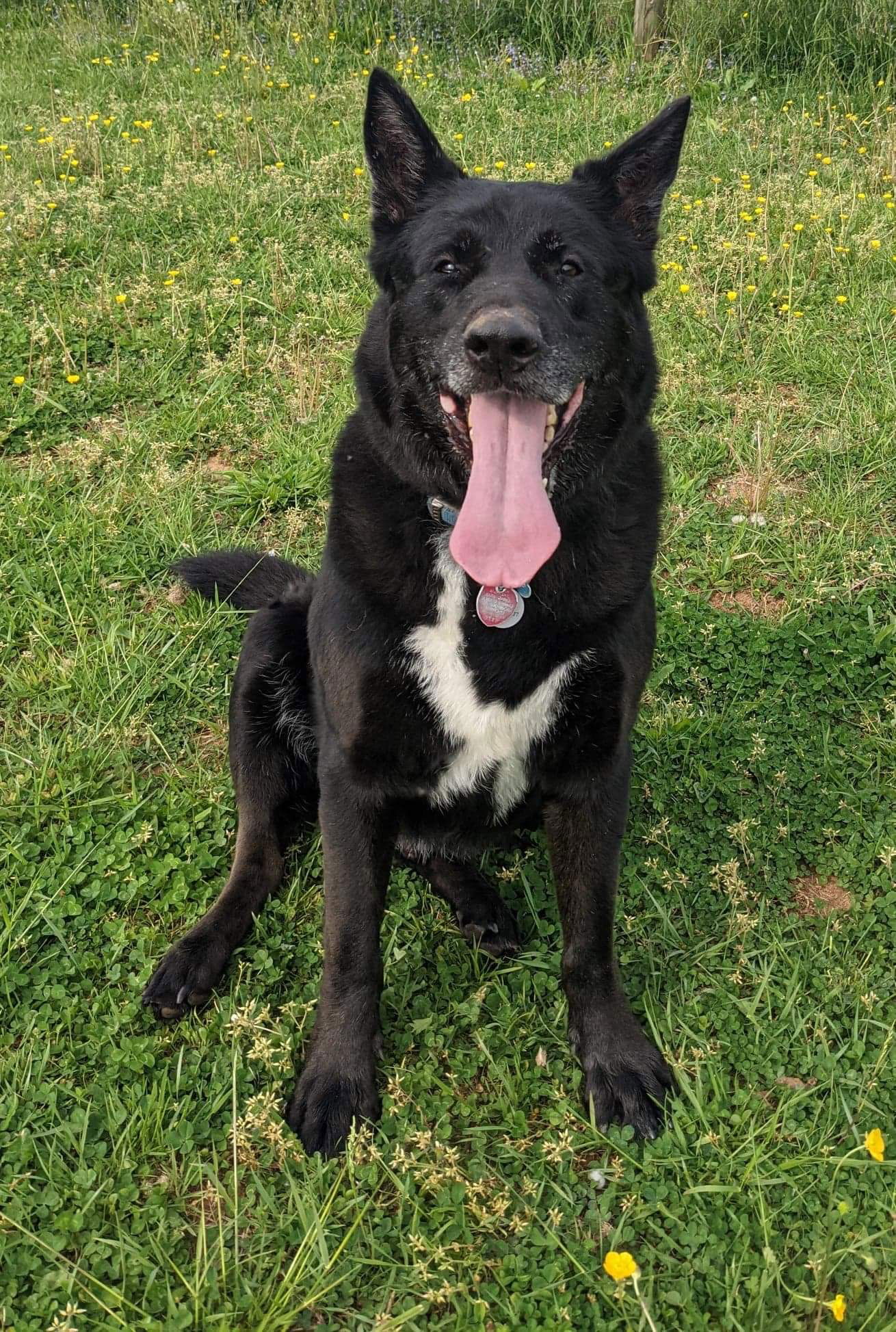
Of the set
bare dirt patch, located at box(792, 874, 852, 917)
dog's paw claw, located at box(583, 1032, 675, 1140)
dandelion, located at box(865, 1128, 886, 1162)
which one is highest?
dandelion, located at box(865, 1128, 886, 1162)

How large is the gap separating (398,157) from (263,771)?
4.82ft

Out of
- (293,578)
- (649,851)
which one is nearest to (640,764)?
(649,851)

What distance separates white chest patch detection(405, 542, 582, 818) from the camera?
2266mm

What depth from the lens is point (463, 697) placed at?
2266mm

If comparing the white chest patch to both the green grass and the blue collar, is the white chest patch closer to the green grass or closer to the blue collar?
the blue collar

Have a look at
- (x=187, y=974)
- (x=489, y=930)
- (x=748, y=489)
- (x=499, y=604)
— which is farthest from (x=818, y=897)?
(x=748, y=489)

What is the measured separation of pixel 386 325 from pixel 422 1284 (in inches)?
73.4

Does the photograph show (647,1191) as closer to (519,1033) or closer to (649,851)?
(519,1033)

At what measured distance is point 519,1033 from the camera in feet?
7.89

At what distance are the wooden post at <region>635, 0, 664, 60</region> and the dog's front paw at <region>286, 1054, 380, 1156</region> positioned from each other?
6.86 m

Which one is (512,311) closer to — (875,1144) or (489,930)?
(489,930)

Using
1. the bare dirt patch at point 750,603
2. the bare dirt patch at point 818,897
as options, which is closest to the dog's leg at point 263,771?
the bare dirt patch at point 818,897

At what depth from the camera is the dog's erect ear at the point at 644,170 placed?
2449 millimetres

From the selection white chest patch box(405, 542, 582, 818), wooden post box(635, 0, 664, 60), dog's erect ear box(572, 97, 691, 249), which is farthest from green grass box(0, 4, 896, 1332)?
wooden post box(635, 0, 664, 60)
